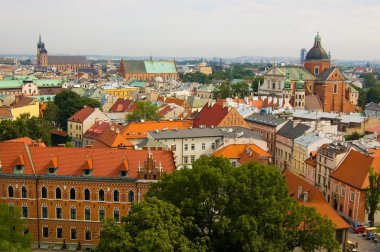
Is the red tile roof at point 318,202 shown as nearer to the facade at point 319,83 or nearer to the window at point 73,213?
the window at point 73,213

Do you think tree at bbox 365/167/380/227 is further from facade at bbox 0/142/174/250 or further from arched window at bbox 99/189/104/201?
arched window at bbox 99/189/104/201

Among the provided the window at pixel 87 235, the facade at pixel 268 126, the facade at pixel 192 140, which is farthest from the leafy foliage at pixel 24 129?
the facade at pixel 268 126

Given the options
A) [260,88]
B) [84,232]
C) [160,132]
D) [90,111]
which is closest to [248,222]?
[84,232]

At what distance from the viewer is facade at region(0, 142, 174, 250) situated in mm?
48312

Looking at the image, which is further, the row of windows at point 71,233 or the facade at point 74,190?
the row of windows at point 71,233

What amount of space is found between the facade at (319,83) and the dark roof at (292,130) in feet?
139

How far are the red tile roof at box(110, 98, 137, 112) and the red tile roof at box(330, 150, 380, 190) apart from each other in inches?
2364

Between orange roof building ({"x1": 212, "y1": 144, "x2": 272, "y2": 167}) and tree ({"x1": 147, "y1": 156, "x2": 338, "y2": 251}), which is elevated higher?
tree ({"x1": 147, "y1": 156, "x2": 338, "y2": 251})

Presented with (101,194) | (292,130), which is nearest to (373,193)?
(292,130)

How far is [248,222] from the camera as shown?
35375mm

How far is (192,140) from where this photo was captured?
7469cm

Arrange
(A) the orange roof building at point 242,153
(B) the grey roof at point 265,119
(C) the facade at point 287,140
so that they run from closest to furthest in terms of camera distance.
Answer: (A) the orange roof building at point 242,153 < (C) the facade at point 287,140 < (B) the grey roof at point 265,119

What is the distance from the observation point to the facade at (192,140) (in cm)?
7319

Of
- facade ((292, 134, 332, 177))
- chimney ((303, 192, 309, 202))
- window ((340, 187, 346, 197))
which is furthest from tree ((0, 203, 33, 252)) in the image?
facade ((292, 134, 332, 177))
